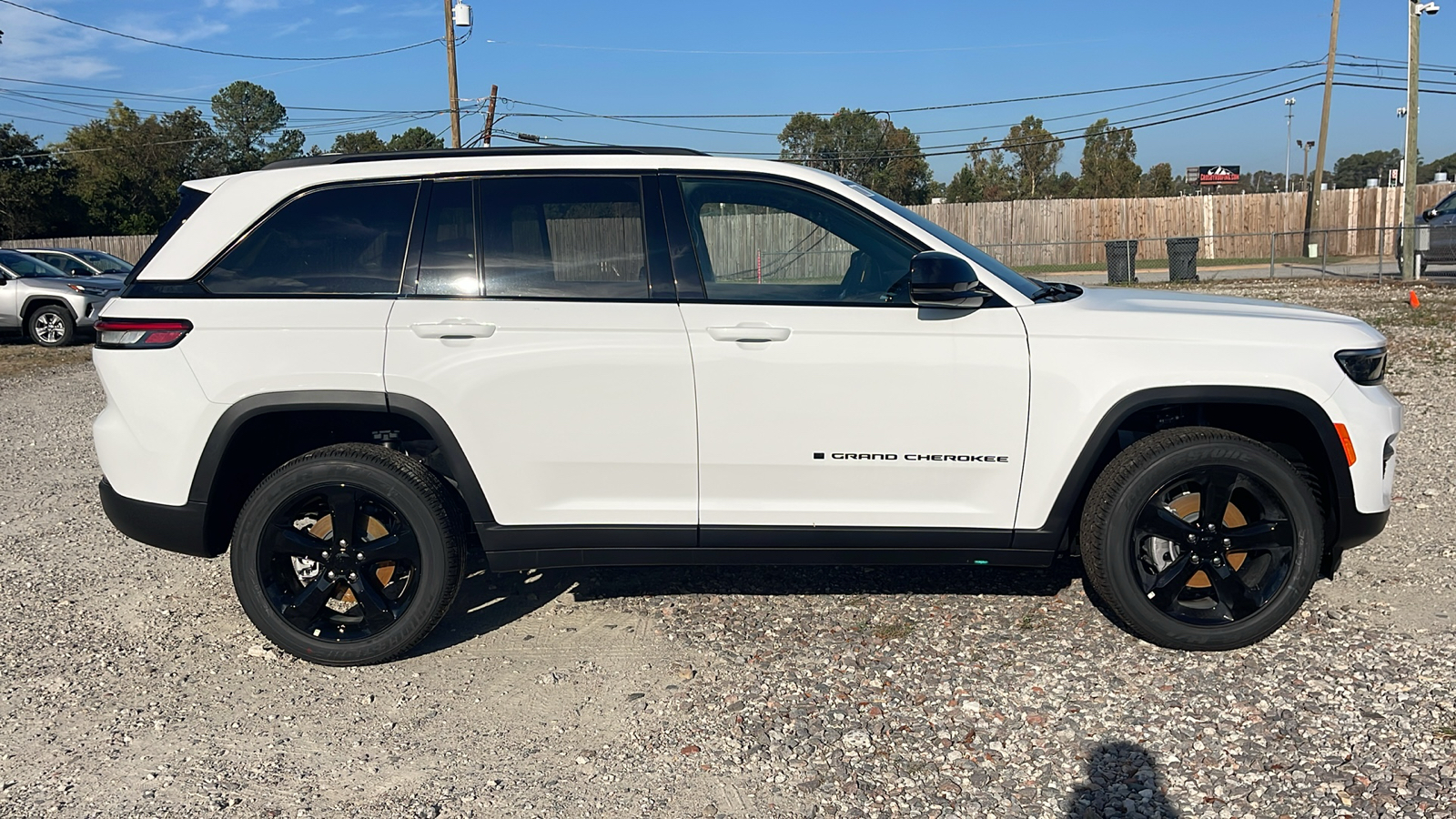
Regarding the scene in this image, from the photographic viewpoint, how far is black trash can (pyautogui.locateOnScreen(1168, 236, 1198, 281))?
2308 cm

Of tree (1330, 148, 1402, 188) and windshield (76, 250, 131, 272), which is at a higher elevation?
tree (1330, 148, 1402, 188)

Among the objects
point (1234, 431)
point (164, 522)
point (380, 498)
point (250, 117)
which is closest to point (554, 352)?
point (380, 498)

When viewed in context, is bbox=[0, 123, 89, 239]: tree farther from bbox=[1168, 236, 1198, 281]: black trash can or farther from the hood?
the hood

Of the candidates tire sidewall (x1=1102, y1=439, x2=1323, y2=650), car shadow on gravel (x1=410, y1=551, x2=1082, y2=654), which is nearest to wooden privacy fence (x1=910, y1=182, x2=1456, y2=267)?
car shadow on gravel (x1=410, y1=551, x2=1082, y2=654)

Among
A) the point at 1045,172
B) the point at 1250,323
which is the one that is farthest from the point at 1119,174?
the point at 1250,323

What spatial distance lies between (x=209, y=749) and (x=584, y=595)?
5.76ft

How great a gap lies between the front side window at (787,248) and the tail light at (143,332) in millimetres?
1960

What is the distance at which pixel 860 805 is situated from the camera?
10.1 feet

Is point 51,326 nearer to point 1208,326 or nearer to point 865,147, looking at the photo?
point 1208,326

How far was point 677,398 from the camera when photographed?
12.8 ft

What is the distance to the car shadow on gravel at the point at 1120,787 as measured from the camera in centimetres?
302

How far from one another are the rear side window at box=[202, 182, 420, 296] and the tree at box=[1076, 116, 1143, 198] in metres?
59.5

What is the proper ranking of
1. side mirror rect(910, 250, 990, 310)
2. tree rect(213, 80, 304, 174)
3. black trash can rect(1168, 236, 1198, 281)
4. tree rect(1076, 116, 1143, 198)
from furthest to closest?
tree rect(213, 80, 304, 174) → tree rect(1076, 116, 1143, 198) → black trash can rect(1168, 236, 1198, 281) → side mirror rect(910, 250, 990, 310)

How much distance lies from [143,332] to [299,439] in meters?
0.69
